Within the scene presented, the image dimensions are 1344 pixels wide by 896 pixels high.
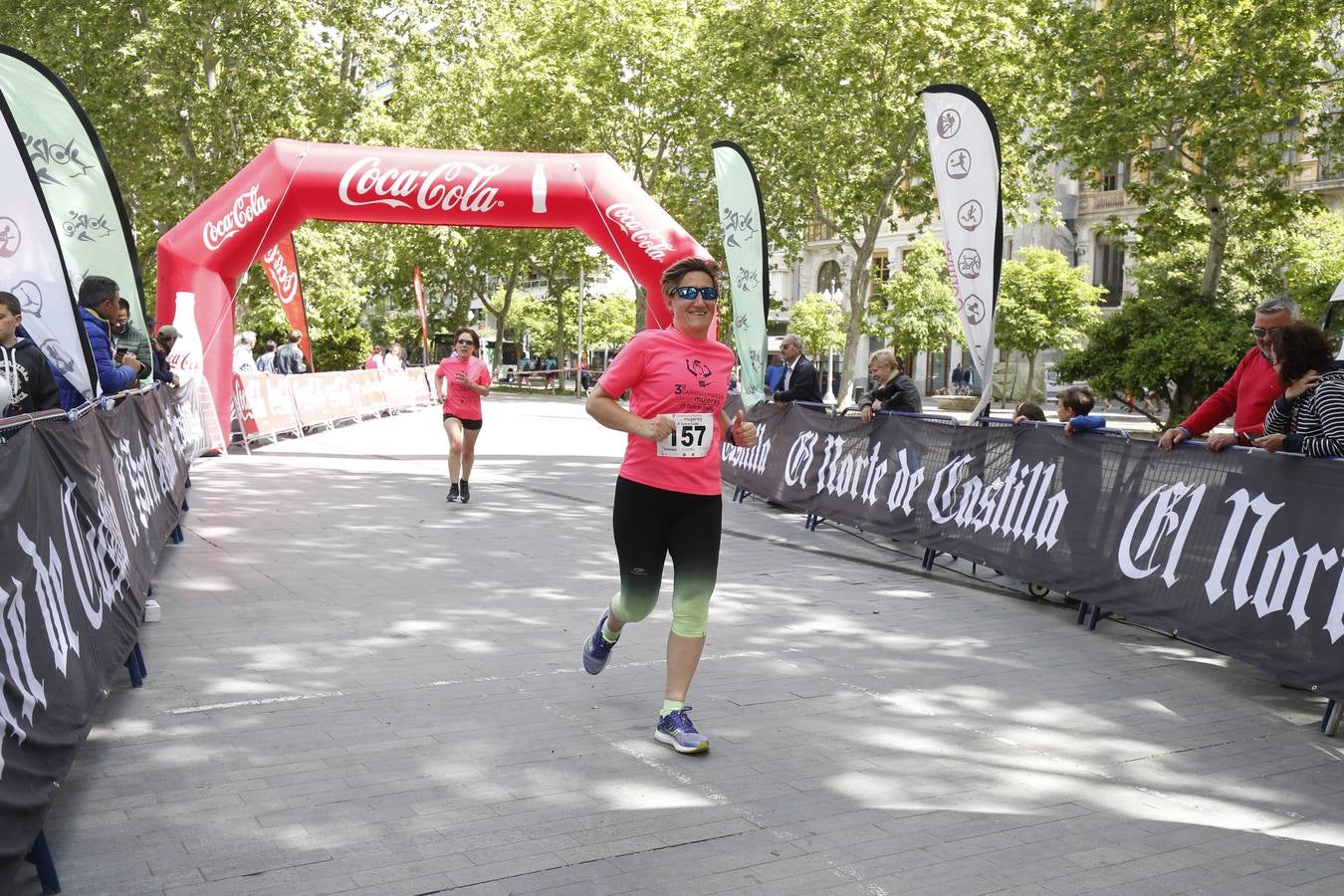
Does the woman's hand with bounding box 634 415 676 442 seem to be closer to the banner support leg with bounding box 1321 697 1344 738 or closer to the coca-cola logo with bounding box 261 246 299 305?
the banner support leg with bounding box 1321 697 1344 738

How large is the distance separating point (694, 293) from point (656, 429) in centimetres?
61

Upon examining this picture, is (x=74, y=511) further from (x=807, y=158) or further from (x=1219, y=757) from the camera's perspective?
(x=807, y=158)

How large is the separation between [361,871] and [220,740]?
1525mm

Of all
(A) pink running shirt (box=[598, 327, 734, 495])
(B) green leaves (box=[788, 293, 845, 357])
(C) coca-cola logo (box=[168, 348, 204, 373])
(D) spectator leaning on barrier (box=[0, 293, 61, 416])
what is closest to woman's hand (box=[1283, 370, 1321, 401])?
(A) pink running shirt (box=[598, 327, 734, 495])

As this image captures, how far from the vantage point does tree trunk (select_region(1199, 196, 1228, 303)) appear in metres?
24.4

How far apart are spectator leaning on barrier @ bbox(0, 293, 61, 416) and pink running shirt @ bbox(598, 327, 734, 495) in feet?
11.1

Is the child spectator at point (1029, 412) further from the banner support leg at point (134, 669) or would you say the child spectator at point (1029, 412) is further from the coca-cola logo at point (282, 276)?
the coca-cola logo at point (282, 276)

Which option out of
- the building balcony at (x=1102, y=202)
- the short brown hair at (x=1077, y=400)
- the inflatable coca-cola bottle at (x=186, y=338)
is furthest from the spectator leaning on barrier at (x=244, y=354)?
the building balcony at (x=1102, y=202)

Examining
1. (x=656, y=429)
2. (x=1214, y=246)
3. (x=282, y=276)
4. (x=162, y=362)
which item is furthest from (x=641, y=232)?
(x=1214, y=246)

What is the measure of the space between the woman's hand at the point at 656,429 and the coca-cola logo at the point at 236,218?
1212 cm

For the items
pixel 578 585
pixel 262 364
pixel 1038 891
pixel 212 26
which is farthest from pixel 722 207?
pixel 212 26

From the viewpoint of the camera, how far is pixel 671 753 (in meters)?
5.12

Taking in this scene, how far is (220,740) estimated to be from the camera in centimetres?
512

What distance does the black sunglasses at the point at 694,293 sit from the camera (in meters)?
5.20
